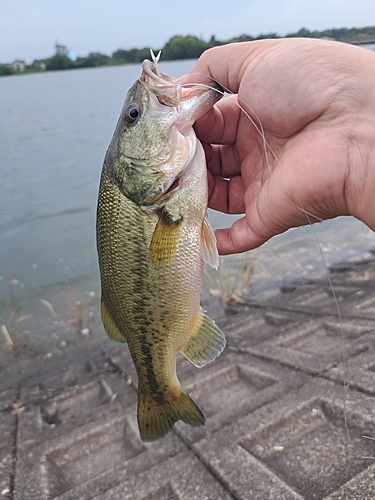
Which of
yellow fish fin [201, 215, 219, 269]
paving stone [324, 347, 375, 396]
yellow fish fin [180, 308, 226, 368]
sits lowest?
paving stone [324, 347, 375, 396]

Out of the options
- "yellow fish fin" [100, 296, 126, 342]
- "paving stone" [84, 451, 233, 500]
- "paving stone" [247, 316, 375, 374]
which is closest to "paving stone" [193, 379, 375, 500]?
"paving stone" [84, 451, 233, 500]

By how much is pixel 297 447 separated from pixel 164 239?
1.86 meters

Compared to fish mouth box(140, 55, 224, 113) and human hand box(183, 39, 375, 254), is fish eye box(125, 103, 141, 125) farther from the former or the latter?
human hand box(183, 39, 375, 254)

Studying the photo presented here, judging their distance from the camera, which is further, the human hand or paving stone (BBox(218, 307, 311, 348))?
paving stone (BBox(218, 307, 311, 348))

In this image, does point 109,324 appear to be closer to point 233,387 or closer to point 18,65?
point 233,387

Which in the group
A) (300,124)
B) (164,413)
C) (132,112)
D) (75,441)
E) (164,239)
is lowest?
(75,441)

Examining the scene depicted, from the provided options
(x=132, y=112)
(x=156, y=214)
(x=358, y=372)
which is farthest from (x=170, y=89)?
(x=358, y=372)

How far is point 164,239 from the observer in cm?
220

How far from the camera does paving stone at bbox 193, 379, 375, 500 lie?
268 centimetres

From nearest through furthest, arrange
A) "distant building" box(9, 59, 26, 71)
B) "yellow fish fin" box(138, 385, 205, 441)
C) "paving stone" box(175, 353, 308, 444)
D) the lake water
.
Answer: "yellow fish fin" box(138, 385, 205, 441) < "paving stone" box(175, 353, 308, 444) < the lake water < "distant building" box(9, 59, 26, 71)

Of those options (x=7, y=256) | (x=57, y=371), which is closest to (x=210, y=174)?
(x=57, y=371)

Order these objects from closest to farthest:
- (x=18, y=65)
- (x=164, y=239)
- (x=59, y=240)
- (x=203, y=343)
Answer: (x=164, y=239)
(x=203, y=343)
(x=59, y=240)
(x=18, y=65)

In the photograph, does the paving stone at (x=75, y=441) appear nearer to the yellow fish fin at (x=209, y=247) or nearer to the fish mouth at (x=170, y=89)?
the yellow fish fin at (x=209, y=247)

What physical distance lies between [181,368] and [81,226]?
759 cm
